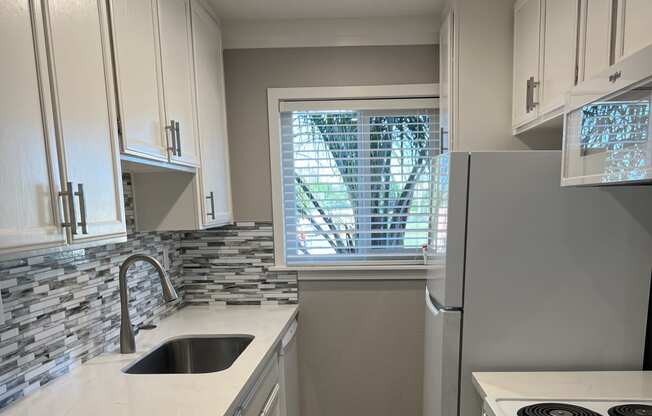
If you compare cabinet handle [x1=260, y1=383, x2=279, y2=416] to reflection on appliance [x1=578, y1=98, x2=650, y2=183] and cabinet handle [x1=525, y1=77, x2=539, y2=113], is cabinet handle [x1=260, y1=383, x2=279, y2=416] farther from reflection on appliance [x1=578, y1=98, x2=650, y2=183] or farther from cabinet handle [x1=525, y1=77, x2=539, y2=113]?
cabinet handle [x1=525, y1=77, x2=539, y2=113]

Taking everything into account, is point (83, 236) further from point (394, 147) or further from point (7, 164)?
point (394, 147)

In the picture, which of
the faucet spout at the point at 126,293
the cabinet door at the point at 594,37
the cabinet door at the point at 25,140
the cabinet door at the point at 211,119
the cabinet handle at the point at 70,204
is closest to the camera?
the cabinet door at the point at 25,140

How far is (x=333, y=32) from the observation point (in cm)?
204

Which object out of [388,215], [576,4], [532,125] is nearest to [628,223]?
[532,125]

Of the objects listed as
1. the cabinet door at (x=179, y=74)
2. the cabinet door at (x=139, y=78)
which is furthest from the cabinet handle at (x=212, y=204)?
the cabinet door at (x=139, y=78)

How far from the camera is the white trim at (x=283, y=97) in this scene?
207 centimetres

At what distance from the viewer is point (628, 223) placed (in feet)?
4.09

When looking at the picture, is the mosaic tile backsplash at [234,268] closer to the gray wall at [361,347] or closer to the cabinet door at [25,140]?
the gray wall at [361,347]


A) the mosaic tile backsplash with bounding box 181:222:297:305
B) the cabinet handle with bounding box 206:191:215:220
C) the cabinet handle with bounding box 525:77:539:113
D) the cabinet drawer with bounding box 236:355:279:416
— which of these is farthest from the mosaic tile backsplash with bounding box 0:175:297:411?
the cabinet handle with bounding box 525:77:539:113

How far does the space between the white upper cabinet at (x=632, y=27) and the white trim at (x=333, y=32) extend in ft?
3.95

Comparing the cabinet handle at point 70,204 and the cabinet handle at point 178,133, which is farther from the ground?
the cabinet handle at point 178,133

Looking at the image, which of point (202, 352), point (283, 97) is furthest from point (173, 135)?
point (202, 352)

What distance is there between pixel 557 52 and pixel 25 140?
5.38 feet

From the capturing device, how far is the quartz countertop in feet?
3.69
